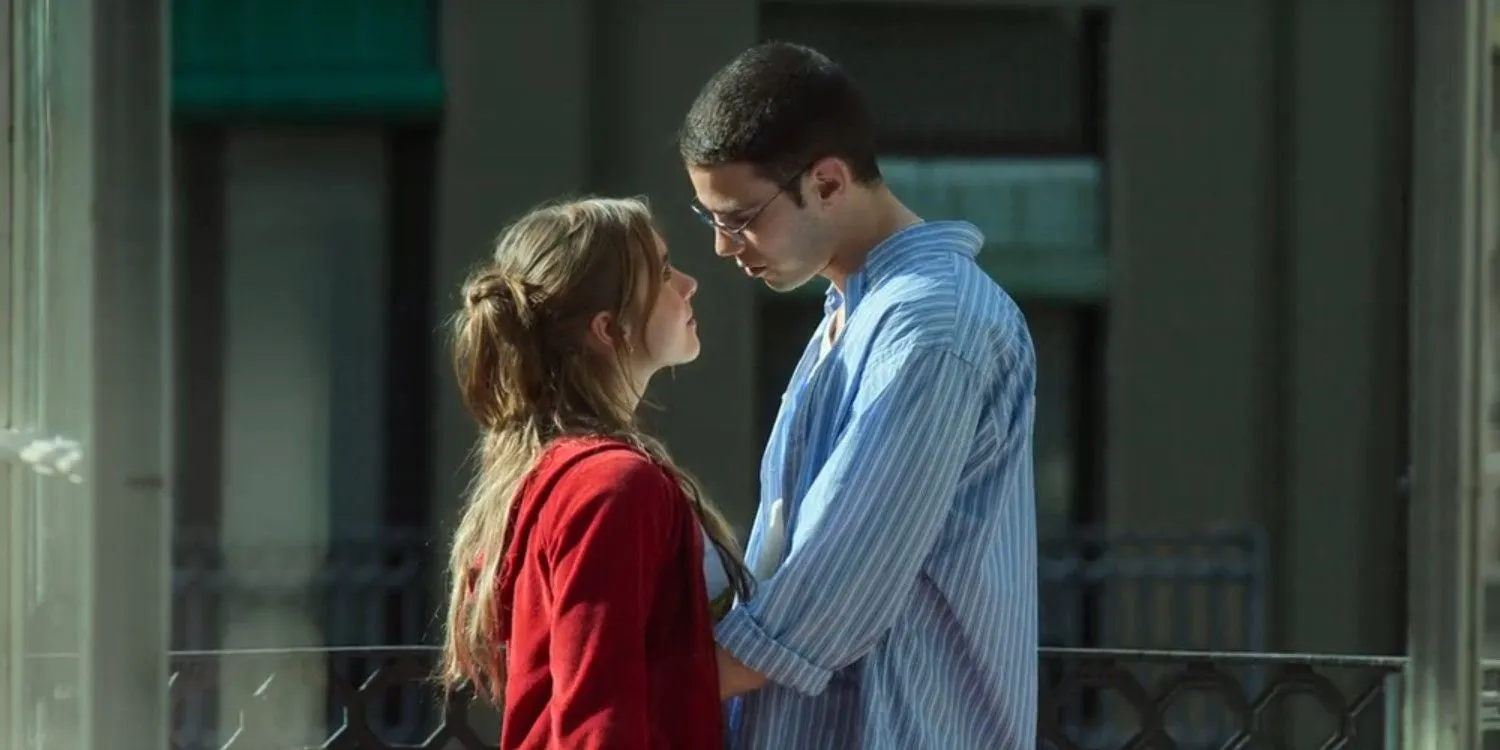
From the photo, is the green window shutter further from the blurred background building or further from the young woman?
the young woman

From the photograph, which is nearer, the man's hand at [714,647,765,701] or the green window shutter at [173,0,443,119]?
the man's hand at [714,647,765,701]

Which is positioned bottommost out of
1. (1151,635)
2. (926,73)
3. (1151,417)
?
(1151,635)

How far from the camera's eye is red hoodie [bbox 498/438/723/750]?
2.05 meters

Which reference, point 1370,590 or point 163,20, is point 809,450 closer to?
point 163,20

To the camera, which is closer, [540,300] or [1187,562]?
[540,300]

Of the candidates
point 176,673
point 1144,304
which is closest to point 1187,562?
point 1144,304

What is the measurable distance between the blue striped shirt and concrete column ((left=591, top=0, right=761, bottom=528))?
17.6ft

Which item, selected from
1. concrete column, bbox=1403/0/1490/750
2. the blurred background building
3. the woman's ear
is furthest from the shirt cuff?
the blurred background building

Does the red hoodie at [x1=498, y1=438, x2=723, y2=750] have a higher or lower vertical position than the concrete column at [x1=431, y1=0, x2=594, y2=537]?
lower

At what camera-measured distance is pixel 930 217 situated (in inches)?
317

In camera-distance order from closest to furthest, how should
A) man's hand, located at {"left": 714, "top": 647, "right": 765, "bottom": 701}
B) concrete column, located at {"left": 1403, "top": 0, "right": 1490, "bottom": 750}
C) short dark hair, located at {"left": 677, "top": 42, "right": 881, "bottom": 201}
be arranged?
man's hand, located at {"left": 714, "top": 647, "right": 765, "bottom": 701} < short dark hair, located at {"left": 677, "top": 42, "right": 881, "bottom": 201} < concrete column, located at {"left": 1403, "top": 0, "right": 1490, "bottom": 750}

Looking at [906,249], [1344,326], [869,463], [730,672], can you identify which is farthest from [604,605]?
[1344,326]

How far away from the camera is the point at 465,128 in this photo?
7734mm

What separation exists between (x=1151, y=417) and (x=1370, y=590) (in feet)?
3.20
